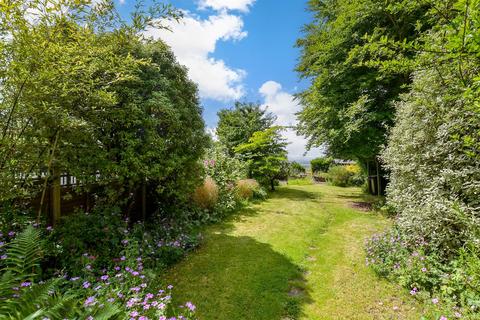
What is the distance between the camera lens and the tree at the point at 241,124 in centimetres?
1304

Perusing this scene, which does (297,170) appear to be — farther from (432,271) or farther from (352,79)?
(432,271)

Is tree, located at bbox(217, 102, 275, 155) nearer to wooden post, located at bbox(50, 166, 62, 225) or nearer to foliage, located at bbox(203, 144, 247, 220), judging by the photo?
foliage, located at bbox(203, 144, 247, 220)

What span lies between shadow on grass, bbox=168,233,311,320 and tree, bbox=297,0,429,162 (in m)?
5.22

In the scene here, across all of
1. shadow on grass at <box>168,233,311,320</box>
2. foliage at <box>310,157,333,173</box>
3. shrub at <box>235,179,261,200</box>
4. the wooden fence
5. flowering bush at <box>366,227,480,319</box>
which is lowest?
shadow on grass at <box>168,233,311,320</box>

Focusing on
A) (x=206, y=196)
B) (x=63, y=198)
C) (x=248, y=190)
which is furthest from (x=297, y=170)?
(x=63, y=198)

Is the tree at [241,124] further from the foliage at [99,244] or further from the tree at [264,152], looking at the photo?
the foliage at [99,244]

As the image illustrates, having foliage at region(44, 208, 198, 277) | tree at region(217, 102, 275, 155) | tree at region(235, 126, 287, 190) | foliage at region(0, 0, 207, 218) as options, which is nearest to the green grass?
foliage at region(44, 208, 198, 277)

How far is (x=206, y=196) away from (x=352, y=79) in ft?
20.9

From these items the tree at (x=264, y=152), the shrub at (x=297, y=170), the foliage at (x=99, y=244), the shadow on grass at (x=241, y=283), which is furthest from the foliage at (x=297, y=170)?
the foliage at (x=99, y=244)

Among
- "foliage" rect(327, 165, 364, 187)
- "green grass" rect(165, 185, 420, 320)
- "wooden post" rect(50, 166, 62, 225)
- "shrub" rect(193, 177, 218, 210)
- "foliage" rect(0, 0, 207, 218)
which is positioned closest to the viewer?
"foliage" rect(0, 0, 207, 218)

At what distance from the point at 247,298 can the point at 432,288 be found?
8.17 feet

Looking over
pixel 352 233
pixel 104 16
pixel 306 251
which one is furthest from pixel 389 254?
pixel 104 16

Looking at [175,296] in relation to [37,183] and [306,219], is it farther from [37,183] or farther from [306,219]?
[306,219]

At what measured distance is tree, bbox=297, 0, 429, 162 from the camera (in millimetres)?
7566
